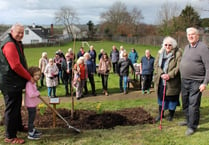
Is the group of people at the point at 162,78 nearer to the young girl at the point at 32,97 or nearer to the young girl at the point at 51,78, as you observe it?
the young girl at the point at 32,97

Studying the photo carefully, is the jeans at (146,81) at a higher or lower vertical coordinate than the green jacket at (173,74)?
lower

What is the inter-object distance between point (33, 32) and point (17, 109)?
68.0 metres

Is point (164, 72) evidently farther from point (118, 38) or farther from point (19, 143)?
point (118, 38)

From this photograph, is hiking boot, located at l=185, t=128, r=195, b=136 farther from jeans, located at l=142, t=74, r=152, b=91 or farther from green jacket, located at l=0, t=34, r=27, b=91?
jeans, located at l=142, t=74, r=152, b=91

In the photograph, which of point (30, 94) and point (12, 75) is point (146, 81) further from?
point (12, 75)

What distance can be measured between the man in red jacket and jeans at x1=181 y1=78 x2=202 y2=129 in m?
3.20

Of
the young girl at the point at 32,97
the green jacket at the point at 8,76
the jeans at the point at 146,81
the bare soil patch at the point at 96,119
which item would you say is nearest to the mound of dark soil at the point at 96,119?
the bare soil patch at the point at 96,119

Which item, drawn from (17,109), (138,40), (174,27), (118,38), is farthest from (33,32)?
(17,109)

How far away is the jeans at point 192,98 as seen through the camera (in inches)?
201

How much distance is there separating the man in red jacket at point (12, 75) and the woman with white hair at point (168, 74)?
120 inches

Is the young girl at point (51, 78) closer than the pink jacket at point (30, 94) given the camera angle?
No

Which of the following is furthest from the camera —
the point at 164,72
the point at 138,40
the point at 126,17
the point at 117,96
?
the point at 126,17

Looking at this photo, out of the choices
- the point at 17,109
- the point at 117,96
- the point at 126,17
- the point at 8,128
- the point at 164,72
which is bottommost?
the point at 117,96

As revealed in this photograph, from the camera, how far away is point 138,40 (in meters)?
53.0
